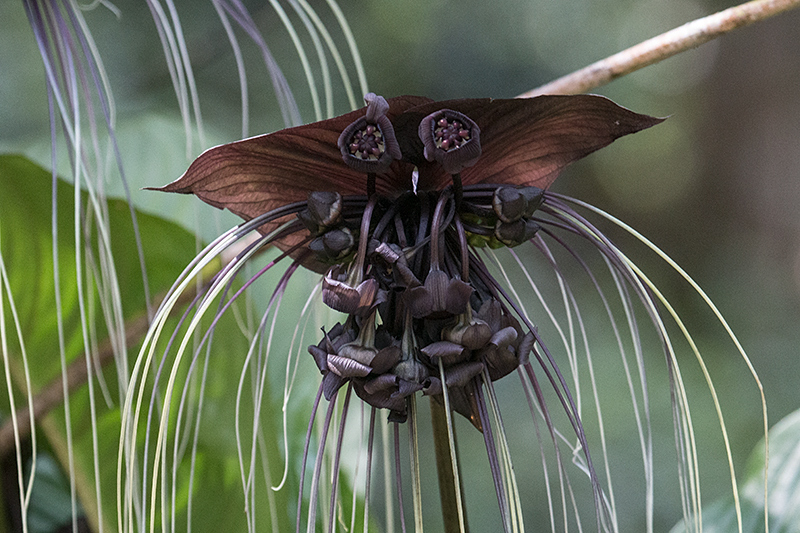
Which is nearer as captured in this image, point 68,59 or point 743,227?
point 68,59

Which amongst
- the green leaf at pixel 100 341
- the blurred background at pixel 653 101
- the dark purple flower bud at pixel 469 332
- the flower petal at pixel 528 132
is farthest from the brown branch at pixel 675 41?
the blurred background at pixel 653 101

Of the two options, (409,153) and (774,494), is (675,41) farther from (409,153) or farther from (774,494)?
(774,494)

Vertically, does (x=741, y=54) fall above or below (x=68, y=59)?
above

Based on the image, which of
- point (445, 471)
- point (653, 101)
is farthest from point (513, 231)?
point (653, 101)

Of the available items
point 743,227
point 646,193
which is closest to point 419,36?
point 646,193

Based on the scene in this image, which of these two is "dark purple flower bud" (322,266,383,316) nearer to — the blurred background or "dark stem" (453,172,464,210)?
"dark stem" (453,172,464,210)

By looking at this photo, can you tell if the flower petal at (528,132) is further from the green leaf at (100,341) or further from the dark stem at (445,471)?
the green leaf at (100,341)

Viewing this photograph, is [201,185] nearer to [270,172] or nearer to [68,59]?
[270,172]
